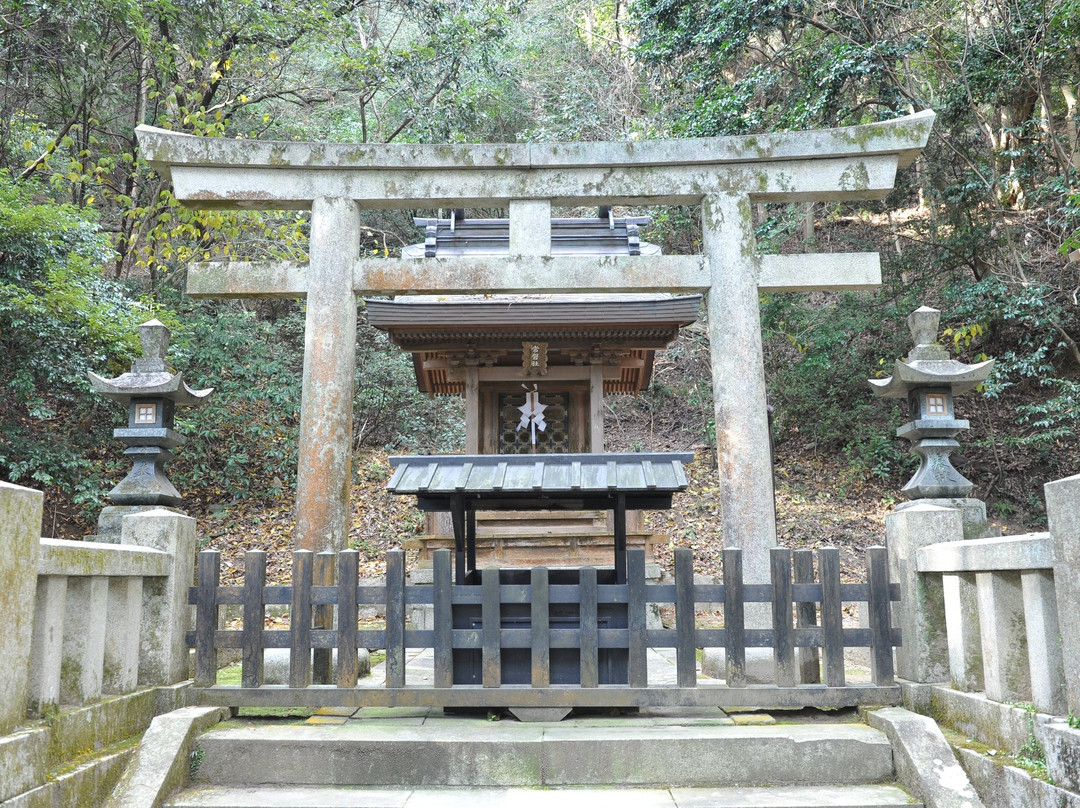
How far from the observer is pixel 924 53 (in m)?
14.2

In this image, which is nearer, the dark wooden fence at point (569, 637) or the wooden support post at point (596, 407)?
the dark wooden fence at point (569, 637)

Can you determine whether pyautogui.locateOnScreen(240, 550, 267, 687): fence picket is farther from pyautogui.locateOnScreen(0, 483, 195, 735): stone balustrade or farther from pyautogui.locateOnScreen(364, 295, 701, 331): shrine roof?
pyautogui.locateOnScreen(364, 295, 701, 331): shrine roof

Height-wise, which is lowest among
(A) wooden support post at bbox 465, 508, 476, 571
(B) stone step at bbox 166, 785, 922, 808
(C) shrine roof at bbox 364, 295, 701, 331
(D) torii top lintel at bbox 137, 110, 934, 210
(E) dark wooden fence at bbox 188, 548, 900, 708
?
(B) stone step at bbox 166, 785, 922, 808

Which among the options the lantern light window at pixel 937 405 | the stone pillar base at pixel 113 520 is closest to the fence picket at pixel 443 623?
the stone pillar base at pixel 113 520

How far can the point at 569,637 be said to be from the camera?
450 cm

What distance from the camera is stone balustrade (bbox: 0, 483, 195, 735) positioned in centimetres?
327

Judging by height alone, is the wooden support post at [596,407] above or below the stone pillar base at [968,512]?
above

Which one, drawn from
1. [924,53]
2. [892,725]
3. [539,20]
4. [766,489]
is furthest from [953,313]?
[539,20]

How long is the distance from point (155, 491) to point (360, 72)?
39.9ft

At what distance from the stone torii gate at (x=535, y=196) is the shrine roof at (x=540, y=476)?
1.31 metres

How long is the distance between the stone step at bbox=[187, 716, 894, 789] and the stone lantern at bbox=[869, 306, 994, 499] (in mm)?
1909

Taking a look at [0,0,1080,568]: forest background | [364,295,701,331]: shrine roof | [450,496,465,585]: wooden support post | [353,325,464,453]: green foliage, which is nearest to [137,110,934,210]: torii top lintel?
[450,496,465,585]: wooden support post

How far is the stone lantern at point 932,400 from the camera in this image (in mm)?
5219

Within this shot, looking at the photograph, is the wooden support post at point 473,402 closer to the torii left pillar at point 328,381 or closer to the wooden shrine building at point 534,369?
the wooden shrine building at point 534,369
